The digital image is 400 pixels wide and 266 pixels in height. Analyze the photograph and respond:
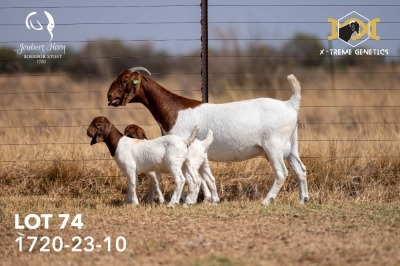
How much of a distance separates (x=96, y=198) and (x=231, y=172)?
5.68 feet

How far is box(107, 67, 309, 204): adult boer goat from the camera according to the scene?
31.0 ft

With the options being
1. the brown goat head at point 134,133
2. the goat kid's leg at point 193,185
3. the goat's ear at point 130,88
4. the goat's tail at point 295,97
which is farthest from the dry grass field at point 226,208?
the goat's ear at point 130,88

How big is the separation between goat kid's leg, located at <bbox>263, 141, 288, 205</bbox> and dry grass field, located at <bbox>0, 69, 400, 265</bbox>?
0.48ft

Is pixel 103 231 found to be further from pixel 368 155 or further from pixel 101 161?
pixel 368 155

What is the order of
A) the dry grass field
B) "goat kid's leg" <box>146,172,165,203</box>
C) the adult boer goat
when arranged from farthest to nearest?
"goat kid's leg" <box>146,172,165,203</box> < the adult boer goat < the dry grass field

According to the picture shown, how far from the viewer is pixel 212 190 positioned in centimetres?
974

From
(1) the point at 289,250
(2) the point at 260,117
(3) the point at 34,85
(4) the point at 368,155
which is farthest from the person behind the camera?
(3) the point at 34,85

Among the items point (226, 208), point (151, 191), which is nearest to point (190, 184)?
point (226, 208)

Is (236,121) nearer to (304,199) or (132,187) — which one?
(304,199)

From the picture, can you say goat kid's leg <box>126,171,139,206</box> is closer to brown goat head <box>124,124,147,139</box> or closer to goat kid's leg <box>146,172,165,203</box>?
goat kid's leg <box>146,172,165,203</box>

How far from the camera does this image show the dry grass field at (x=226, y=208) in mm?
7055

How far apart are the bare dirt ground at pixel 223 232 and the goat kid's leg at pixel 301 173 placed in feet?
0.84

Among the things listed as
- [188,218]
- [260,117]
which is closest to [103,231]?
[188,218]

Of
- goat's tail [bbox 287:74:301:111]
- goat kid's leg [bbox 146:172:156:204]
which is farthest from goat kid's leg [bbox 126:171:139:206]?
goat's tail [bbox 287:74:301:111]
